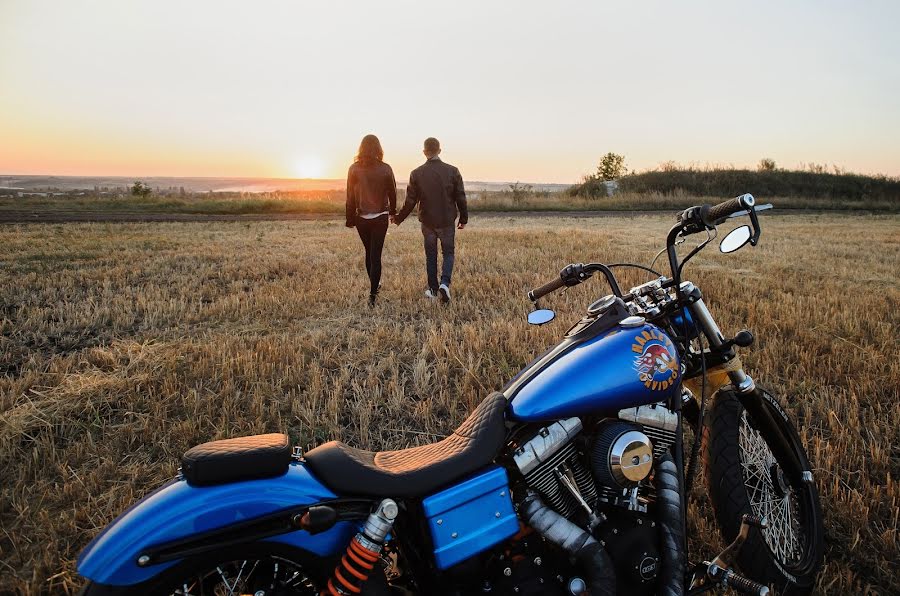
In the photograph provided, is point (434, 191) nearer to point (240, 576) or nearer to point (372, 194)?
point (372, 194)

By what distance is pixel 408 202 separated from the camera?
7.79 m

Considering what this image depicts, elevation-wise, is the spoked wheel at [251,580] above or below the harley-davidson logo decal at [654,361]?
below

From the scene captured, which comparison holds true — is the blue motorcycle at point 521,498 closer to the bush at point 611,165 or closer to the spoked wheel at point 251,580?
the spoked wheel at point 251,580

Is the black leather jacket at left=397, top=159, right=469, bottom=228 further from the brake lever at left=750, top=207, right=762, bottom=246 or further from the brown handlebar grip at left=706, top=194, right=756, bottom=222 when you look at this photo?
the brake lever at left=750, top=207, right=762, bottom=246

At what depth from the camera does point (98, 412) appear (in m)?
3.94

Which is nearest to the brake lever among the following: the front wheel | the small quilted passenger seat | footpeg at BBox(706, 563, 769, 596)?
the front wheel

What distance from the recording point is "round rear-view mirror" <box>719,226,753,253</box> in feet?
7.48

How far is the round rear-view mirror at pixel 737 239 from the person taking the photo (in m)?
2.28

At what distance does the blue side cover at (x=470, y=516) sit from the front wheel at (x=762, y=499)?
1.17m

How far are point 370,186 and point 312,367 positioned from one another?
327 cm

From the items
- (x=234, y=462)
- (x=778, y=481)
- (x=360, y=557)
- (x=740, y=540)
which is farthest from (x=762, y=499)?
(x=234, y=462)

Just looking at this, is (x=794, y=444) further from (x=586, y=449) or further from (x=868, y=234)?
(x=868, y=234)

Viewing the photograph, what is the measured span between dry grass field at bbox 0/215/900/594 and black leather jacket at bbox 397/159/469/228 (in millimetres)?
1075

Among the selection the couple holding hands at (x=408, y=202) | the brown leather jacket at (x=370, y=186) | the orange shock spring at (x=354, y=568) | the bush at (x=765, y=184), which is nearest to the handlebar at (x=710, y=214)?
the orange shock spring at (x=354, y=568)
